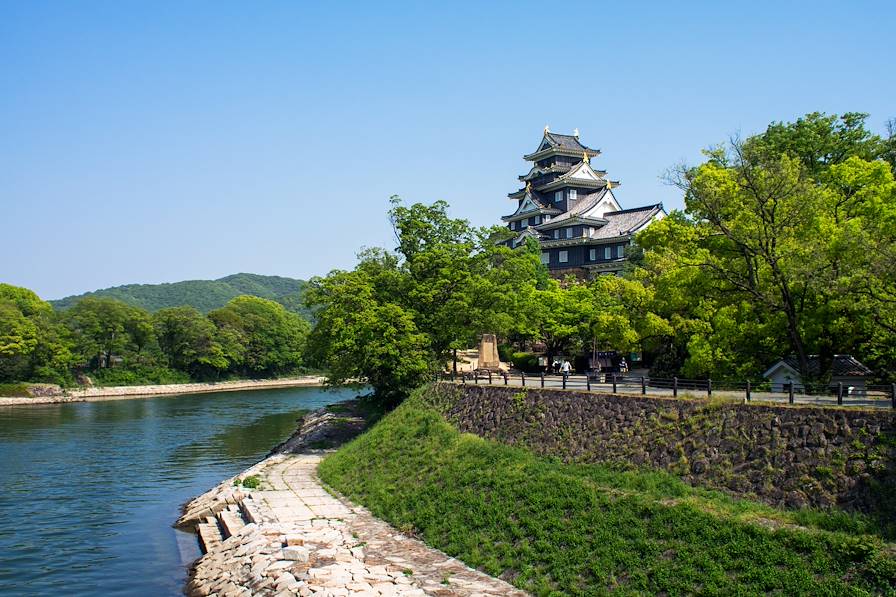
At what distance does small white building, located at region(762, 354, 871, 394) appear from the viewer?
23.0 metres

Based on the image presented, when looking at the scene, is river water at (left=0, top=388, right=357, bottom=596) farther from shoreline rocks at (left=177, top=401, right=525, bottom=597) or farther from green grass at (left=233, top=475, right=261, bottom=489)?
green grass at (left=233, top=475, right=261, bottom=489)

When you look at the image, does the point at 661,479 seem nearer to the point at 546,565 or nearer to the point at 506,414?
the point at 546,565

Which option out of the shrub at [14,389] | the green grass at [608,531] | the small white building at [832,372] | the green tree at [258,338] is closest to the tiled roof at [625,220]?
the small white building at [832,372]

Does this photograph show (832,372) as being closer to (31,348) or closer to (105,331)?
(31,348)

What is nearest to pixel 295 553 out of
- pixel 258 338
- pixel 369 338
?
pixel 369 338

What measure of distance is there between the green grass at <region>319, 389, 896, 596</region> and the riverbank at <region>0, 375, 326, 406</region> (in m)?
38.2

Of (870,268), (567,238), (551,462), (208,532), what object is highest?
(567,238)

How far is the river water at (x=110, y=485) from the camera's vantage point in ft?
71.2

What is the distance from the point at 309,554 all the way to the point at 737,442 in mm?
11445

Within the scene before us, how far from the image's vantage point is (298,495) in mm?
25938

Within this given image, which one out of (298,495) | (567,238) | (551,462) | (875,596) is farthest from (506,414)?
(567,238)

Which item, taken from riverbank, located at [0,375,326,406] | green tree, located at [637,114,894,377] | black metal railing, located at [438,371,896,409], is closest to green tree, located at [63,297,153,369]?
riverbank, located at [0,375,326,406]

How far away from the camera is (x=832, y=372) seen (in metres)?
23.6

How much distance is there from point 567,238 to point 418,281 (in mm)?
33798
